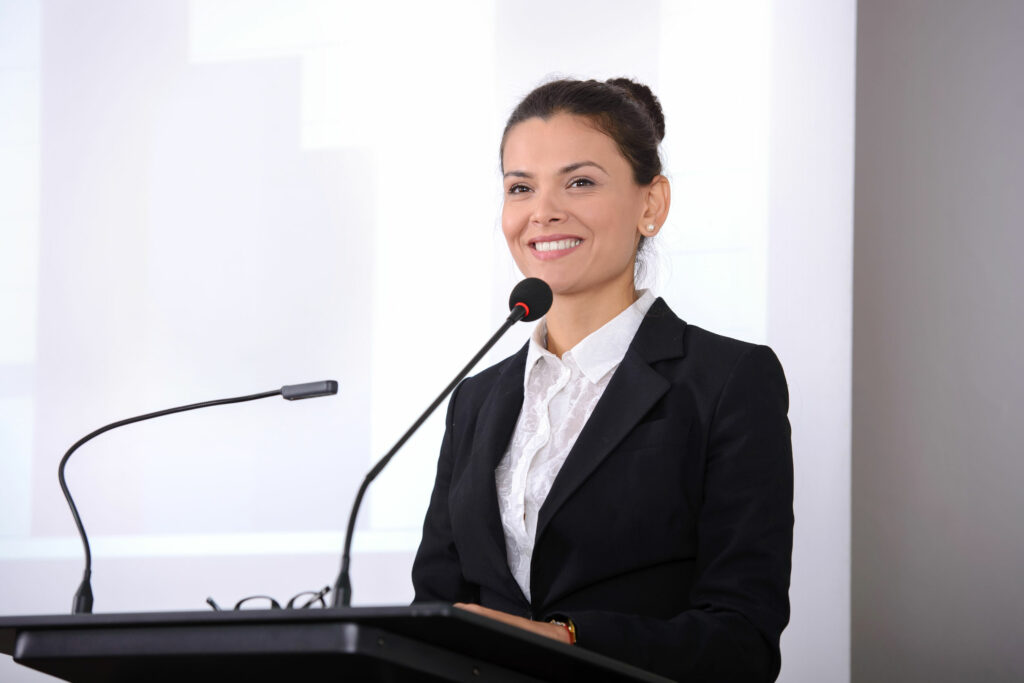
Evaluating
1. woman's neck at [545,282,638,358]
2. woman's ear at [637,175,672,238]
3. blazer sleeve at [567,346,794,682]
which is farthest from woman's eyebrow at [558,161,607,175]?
blazer sleeve at [567,346,794,682]

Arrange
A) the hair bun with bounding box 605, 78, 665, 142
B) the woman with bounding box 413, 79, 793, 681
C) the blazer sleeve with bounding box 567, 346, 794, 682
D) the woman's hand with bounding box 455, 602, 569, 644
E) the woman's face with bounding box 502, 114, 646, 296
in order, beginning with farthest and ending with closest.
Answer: the hair bun with bounding box 605, 78, 665, 142 < the woman's face with bounding box 502, 114, 646, 296 < the woman with bounding box 413, 79, 793, 681 < the blazer sleeve with bounding box 567, 346, 794, 682 < the woman's hand with bounding box 455, 602, 569, 644

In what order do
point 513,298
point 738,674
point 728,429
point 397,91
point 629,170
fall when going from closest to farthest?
1. point 738,674
2. point 513,298
3. point 728,429
4. point 629,170
5. point 397,91

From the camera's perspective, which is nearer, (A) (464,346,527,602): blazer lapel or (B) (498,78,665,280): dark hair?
(A) (464,346,527,602): blazer lapel

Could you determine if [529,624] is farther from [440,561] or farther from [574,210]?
[574,210]

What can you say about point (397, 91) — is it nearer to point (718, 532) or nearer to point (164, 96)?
point (164, 96)

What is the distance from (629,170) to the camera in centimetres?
197

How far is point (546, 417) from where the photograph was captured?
189cm

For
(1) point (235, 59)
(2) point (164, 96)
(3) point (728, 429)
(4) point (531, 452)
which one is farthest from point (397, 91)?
(3) point (728, 429)

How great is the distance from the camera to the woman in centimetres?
150

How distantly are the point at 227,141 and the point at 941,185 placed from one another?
184 centimetres

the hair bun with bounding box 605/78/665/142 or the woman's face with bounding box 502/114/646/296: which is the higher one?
the hair bun with bounding box 605/78/665/142

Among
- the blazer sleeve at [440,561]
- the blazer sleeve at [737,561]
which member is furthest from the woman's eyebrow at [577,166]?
the blazer sleeve at [440,561]

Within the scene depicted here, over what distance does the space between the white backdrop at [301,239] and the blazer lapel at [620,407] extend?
0.59 meters

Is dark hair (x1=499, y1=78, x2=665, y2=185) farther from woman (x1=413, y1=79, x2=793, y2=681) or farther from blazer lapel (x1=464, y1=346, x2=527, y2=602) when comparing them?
blazer lapel (x1=464, y1=346, x2=527, y2=602)
